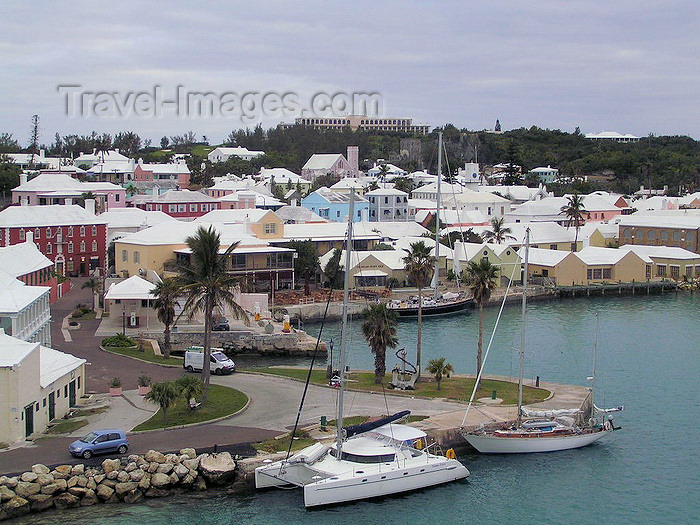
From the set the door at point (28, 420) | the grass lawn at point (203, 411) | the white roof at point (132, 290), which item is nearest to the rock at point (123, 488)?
the grass lawn at point (203, 411)

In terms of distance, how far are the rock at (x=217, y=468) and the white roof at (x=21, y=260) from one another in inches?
930

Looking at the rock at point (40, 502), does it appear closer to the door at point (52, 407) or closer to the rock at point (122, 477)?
the rock at point (122, 477)

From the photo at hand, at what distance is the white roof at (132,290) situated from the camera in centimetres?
5034

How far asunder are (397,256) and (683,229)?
3249 centimetres

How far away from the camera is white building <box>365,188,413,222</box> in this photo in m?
98.8

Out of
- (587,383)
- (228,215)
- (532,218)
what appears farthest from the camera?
(532,218)

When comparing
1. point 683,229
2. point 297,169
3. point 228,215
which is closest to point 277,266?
point 228,215

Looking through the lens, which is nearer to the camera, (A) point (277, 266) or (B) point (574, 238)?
(A) point (277, 266)

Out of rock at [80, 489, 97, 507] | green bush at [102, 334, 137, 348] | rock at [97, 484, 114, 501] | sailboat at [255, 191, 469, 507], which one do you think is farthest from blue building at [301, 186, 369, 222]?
rock at [80, 489, 97, 507]

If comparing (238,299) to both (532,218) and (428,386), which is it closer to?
(428,386)

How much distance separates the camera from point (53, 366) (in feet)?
108

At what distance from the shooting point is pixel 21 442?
94.8 feet

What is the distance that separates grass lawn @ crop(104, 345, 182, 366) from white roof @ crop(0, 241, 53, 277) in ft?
25.8

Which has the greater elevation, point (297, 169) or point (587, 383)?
point (297, 169)
